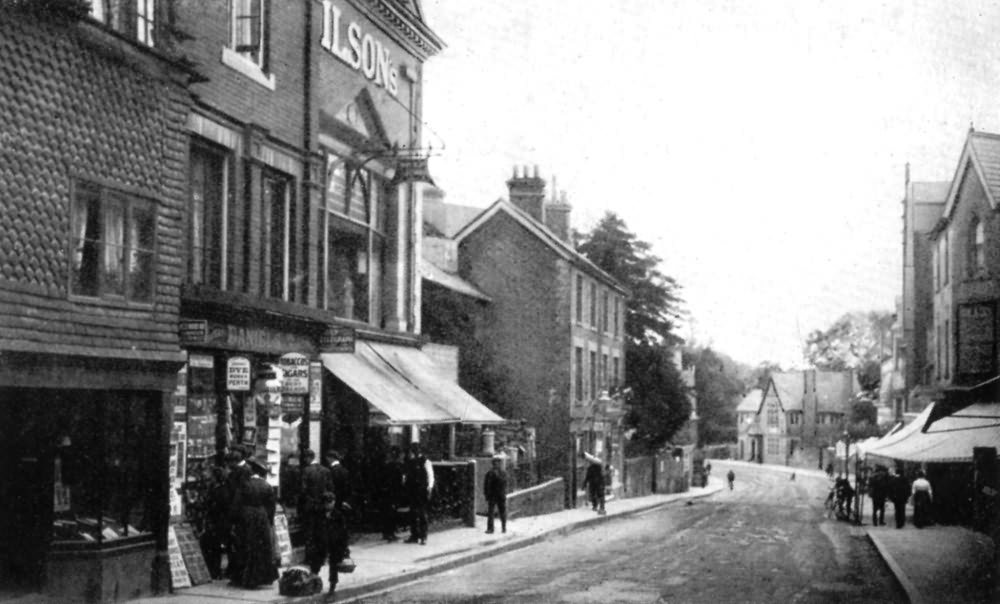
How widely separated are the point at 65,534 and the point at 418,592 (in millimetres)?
4577

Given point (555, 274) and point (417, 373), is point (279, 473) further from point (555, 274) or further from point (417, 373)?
point (555, 274)

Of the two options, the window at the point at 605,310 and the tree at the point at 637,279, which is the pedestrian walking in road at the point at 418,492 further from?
the tree at the point at 637,279

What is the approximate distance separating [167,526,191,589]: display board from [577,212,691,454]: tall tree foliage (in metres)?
45.9

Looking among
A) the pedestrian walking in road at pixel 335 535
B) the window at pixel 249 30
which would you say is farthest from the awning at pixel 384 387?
the window at pixel 249 30

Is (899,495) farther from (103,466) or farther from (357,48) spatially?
(103,466)

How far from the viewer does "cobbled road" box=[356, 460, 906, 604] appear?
51.4 ft

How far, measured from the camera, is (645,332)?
6531cm

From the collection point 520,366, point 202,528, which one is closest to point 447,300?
point 520,366

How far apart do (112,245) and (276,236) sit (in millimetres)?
6286

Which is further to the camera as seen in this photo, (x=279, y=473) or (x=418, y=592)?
(x=279, y=473)

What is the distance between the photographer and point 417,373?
1029 inches

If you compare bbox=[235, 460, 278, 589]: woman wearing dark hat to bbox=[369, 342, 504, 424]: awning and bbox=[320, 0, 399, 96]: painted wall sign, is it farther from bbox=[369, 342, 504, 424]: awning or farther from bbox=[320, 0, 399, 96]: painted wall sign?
bbox=[320, 0, 399, 96]: painted wall sign

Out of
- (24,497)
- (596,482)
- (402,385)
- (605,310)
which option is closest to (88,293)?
(24,497)

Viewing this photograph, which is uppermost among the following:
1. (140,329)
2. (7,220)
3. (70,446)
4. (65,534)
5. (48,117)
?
(48,117)
